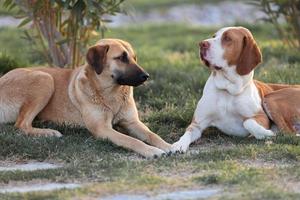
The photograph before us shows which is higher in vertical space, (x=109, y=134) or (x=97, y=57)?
(x=97, y=57)

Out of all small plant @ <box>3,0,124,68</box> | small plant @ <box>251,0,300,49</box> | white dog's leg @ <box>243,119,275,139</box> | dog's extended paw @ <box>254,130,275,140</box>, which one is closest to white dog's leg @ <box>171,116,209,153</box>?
white dog's leg @ <box>243,119,275,139</box>

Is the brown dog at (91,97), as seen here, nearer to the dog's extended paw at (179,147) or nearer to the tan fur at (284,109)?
the dog's extended paw at (179,147)

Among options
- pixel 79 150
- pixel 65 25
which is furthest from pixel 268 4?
pixel 79 150

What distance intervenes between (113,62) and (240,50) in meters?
1.24

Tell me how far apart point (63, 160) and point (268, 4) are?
5.60 metres

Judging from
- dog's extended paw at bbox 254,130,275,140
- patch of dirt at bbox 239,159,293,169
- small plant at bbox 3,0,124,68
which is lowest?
dog's extended paw at bbox 254,130,275,140

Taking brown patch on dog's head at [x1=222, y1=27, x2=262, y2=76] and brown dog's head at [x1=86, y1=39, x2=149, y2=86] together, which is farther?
brown dog's head at [x1=86, y1=39, x2=149, y2=86]

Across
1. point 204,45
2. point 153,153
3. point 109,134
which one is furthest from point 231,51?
point 109,134

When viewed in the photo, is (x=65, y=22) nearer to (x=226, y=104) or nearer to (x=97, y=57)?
(x=97, y=57)

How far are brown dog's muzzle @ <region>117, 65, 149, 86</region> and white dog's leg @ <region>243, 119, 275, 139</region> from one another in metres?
1.09

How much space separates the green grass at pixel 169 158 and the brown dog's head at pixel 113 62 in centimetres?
65

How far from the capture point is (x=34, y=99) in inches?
340

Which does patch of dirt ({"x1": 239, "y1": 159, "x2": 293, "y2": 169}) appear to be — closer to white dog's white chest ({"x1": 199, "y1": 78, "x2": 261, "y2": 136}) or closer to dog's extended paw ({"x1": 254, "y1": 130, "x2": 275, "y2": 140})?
dog's extended paw ({"x1": 254, "y1": 130, "x2": 275, "y2": 140})

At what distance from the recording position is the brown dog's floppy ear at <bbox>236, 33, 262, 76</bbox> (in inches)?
316
